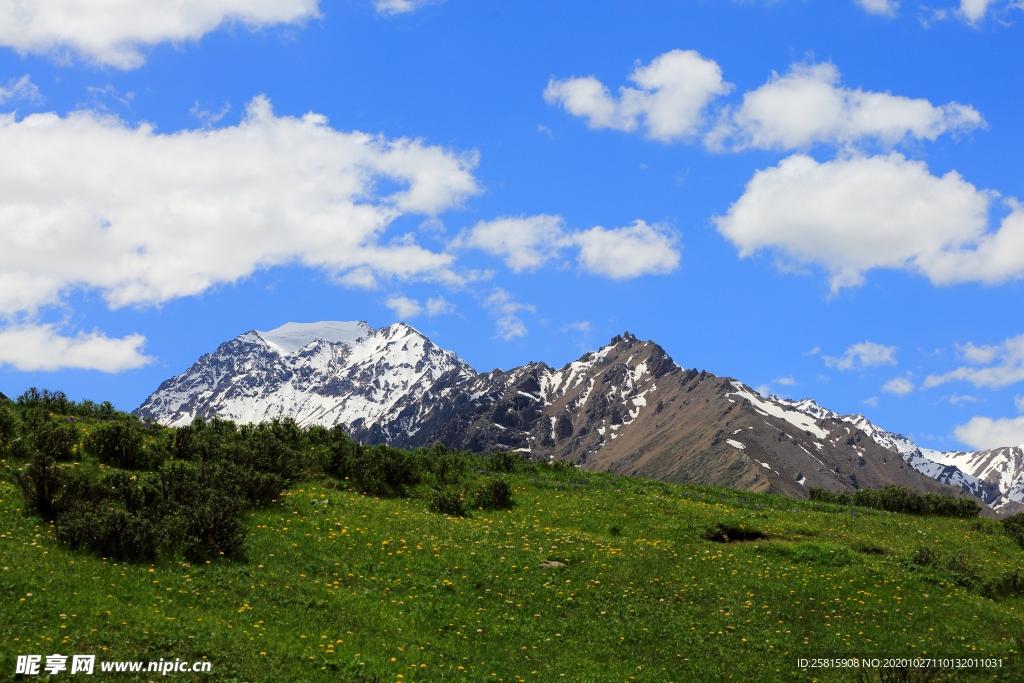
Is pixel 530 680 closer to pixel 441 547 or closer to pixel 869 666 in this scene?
pixel 441 547

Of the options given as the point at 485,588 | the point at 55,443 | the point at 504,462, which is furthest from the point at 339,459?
the point at 485,588

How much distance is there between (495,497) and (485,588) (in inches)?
332

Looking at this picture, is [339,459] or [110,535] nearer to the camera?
[110,535]

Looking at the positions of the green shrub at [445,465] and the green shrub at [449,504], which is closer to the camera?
the green shrub at [449,504]

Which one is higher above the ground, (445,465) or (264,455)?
(264,455)

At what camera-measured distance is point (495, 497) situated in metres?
29.3

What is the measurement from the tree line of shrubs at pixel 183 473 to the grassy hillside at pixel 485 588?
200mm

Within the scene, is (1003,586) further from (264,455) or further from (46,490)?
(46,490)

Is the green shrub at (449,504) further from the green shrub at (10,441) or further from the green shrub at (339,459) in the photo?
the green shrub at (10,441)

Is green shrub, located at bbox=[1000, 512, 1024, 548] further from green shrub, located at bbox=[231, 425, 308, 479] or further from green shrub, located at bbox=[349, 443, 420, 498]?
green shrub, located at bbox=[231, 425, 308, 479]

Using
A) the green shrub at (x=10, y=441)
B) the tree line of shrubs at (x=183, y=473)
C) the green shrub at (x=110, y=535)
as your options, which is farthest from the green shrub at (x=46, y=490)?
the green shrub at (x=10, y=441)

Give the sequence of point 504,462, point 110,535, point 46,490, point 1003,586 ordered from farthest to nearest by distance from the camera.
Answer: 1. point 504,462
2. point 1003,586
3. point 46,490
4. point 110,535

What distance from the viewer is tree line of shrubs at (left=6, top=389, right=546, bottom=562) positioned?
61.2 ft

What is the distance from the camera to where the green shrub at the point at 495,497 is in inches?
1144
